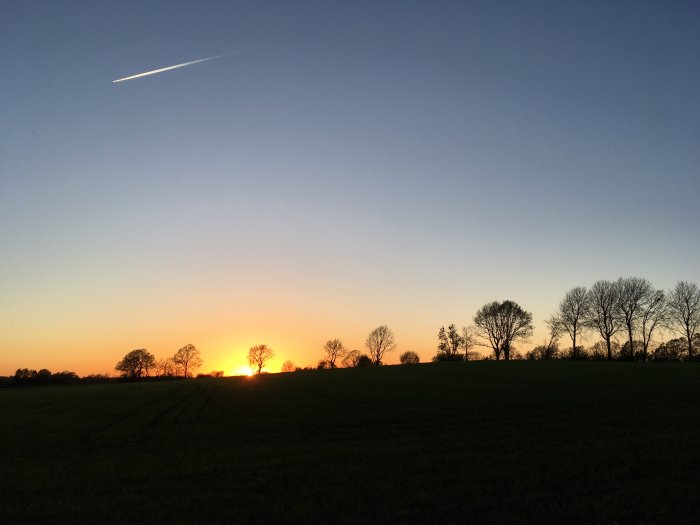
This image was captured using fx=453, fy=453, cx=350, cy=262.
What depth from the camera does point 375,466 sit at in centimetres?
1684

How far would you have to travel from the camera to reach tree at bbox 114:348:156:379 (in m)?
180

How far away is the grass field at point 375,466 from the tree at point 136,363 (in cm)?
16502

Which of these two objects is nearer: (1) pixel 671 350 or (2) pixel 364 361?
(1) pixel 671 350

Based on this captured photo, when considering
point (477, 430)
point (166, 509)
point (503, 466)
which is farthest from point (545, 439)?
point (166, 509)

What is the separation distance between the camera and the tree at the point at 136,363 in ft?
590

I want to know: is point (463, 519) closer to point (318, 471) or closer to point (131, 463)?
point (318, 471)

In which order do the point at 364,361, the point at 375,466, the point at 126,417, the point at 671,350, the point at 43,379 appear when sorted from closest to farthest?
the point at 375,466 < the point at 126,417 < the point at 671,350 < the point at 43,379 < the point at 364,361

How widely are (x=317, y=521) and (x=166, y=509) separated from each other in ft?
15.3

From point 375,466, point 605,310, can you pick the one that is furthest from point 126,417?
point 605,310

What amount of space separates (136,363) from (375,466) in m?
190

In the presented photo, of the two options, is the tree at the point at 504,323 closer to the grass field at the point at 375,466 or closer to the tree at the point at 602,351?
the tree at the point at 602,351

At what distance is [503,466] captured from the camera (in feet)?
52.8

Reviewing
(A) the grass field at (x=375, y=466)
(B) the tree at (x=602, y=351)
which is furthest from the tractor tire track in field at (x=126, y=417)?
(B) the tree at (x=602, y=351)

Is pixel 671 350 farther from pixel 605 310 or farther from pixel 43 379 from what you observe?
pixel 43 379
